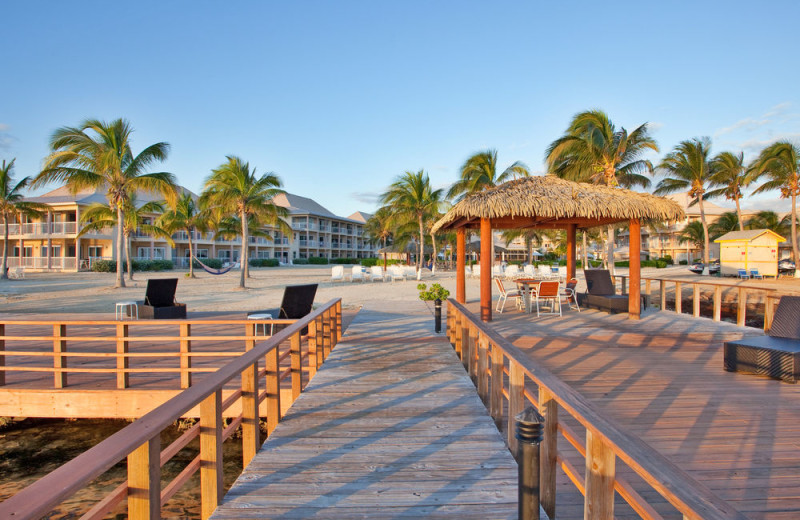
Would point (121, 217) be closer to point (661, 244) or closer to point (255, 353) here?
point (255, 353)

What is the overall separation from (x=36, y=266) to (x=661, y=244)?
70.1 meters

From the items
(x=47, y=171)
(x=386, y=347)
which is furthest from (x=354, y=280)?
(x=386, y=347)

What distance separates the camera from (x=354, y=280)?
942 inches

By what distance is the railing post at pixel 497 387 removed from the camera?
132 inches

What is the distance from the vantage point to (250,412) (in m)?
2.88

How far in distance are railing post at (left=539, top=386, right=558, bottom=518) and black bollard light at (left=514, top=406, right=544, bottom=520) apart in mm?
377

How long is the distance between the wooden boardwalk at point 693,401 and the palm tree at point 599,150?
989cm

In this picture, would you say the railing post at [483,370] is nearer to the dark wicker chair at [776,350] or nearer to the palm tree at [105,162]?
the dark wicker chair at [776,350]

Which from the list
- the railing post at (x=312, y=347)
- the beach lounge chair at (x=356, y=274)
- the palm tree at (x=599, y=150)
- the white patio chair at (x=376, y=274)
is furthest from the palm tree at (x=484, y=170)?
the railing post at (x=312, y=347)

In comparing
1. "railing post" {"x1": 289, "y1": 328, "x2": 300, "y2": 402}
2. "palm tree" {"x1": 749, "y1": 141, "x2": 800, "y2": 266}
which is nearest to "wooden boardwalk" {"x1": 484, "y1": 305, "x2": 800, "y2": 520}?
"railing post" {"x1": 289, "y1": 328, "x2": 300, "y2": 402}

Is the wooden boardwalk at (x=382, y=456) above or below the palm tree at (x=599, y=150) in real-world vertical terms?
below

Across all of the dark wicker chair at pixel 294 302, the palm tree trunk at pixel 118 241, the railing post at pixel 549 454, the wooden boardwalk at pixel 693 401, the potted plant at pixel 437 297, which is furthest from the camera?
the palm tree trunk at pixel 118 241

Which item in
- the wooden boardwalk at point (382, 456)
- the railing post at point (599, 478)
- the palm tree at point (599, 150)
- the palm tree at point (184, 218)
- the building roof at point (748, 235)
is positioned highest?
the palm tree at point (599, 150)

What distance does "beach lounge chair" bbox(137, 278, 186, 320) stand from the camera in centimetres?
875
